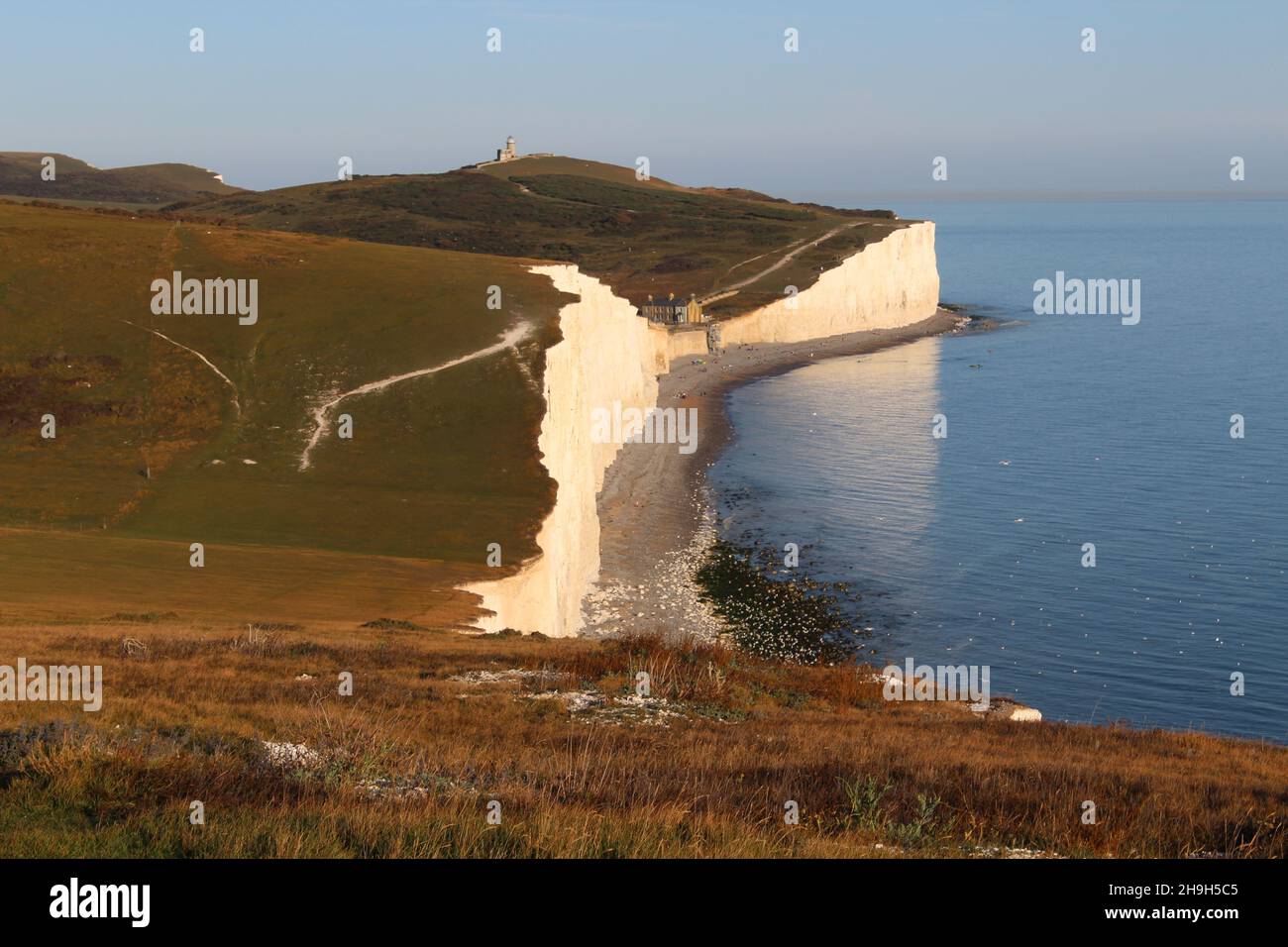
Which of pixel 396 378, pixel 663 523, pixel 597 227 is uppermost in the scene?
pixel 597 227

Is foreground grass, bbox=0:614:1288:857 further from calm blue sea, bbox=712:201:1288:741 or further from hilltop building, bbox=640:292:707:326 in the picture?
hilltop building, bbox=640:292:707:326

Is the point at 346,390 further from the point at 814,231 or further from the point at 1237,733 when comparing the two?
the point at 814,231

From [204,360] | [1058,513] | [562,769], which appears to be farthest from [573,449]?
[562,769]

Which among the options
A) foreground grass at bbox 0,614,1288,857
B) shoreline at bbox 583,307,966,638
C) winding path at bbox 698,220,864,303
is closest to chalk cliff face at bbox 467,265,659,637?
shoreline at bbox 583,307,966,638

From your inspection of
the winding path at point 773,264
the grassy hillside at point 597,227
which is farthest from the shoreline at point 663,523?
the grassy hillside at point 597,227

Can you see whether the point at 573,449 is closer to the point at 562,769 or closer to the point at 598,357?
the point at 598,357

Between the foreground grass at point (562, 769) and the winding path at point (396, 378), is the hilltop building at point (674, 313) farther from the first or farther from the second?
the foreground grass at point (562, 769)
